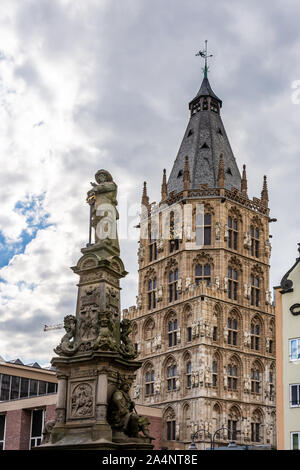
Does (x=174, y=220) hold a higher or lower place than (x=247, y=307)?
higher

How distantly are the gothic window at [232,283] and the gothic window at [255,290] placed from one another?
2.39m

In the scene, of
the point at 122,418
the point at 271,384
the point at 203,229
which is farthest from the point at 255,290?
the point at 122,418

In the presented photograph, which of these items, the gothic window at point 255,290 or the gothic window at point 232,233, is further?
the gothic window at point 255,290

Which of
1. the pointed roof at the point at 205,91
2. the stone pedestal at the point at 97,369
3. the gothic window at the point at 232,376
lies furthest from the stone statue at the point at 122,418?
the pointed roof at the point at 205,91

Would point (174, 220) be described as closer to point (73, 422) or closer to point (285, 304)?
point (285, 304)

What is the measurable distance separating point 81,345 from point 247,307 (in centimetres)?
5519

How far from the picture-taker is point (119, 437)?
1898 centimetres

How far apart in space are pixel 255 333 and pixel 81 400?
56793 millimetres

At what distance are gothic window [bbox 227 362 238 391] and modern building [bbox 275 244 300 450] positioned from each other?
28.7 meters

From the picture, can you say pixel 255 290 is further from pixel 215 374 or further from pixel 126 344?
pixel 126 344

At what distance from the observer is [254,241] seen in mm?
78375

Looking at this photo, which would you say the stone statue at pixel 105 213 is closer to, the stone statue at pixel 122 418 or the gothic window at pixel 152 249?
the stone statue at pixel 122 418

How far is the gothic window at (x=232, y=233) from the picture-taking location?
75.4m
